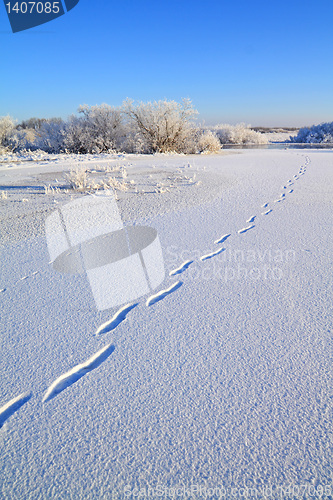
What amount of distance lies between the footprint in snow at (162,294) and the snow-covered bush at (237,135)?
31615 mm

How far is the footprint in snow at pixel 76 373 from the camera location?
1189mm

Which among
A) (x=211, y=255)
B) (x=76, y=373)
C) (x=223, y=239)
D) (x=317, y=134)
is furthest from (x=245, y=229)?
(x=317, y=134)

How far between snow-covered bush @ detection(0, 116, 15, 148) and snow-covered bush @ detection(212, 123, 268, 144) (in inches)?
749

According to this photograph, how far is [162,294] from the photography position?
1922 mm

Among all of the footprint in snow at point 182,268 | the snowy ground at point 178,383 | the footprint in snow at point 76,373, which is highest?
the footprint in snow at point 182,268

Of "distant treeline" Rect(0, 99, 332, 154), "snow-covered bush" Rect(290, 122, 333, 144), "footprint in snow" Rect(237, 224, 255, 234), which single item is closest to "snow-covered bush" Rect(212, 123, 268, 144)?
"snow-covered bush" Rect(290, 122, 333, 144)

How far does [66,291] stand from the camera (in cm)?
200

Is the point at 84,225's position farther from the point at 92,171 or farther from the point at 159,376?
the point at 92,171

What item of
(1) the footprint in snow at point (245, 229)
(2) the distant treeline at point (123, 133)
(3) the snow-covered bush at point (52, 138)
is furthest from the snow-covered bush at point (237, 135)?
(1) the footprint in snow at point (245, 229)

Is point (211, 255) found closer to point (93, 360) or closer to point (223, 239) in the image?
point (223, 239)

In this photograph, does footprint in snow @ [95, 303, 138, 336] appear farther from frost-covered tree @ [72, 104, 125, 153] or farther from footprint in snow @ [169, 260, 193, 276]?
frost-covered tree @ [72, 104, 125, 153]

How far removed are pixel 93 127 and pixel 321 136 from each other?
23923 millimetres

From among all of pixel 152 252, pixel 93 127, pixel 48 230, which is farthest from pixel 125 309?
pixel 93 127

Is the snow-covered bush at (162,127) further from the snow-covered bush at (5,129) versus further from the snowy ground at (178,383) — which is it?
the snowy ground at (178,383)
